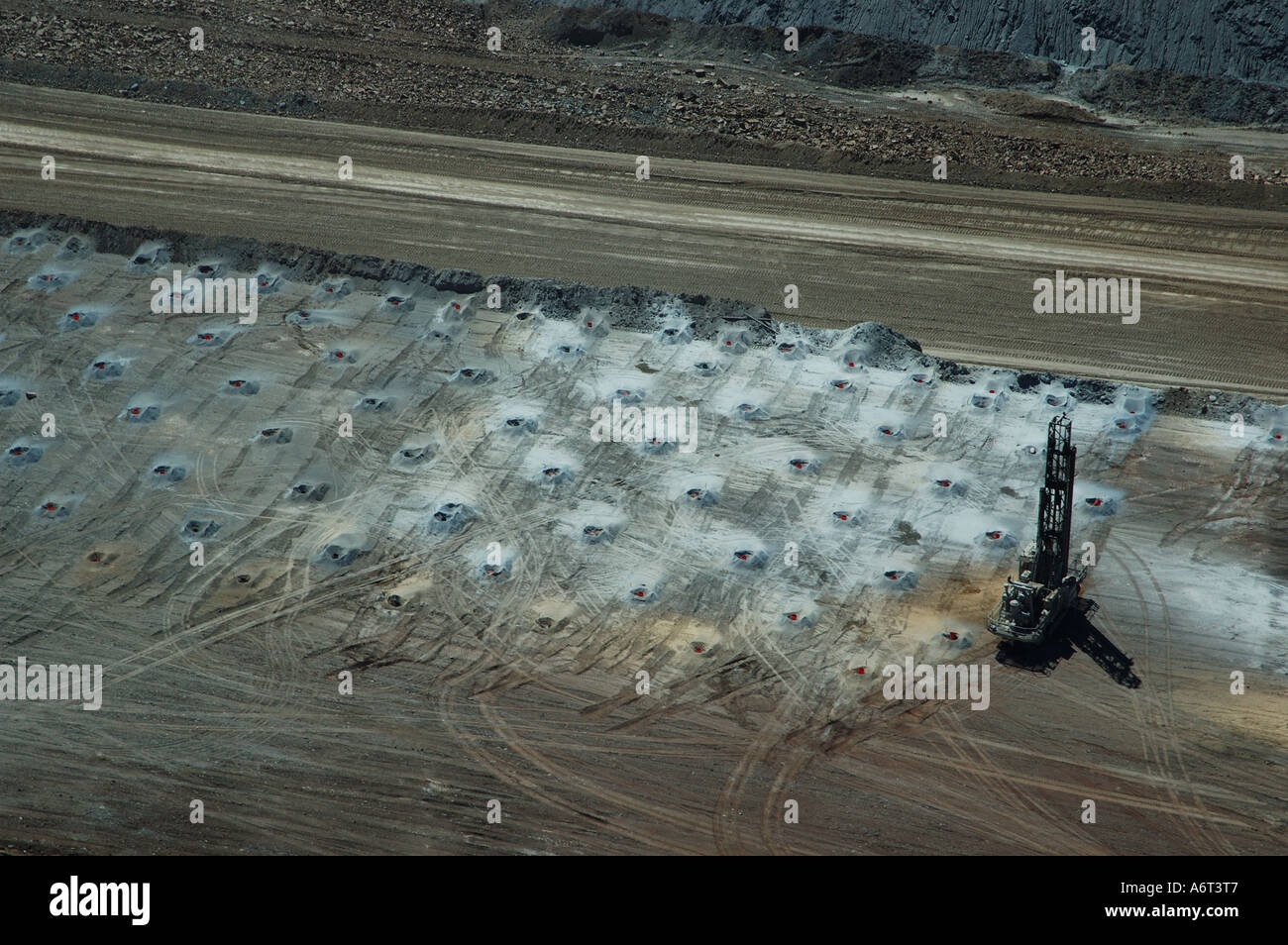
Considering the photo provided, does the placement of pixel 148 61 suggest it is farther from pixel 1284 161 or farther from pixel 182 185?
pixel 1284 161

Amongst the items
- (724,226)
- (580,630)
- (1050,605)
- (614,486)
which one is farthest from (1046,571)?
(724,226)

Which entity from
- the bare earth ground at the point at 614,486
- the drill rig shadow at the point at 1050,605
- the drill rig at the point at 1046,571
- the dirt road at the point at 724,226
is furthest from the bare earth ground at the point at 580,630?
the dirt road at the point at 724,226

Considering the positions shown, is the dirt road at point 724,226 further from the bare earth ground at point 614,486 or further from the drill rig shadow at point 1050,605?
the drill rig shadow at point 1050,605

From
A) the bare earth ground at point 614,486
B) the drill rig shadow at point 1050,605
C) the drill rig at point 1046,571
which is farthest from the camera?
the drill rig shadow at point 1050,605

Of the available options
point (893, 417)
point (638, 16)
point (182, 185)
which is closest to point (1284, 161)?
point (893, 417)

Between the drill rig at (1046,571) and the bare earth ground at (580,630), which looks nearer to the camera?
the bare earth ground at (580,630)

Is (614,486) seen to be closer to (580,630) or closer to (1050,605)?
(580,630)

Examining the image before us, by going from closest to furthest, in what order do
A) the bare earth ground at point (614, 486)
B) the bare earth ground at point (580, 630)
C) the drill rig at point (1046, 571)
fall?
the bare earth ground at point (580, 630) < the bare earth ground at point (614, 486) < the drill rig at point (1046, 571)

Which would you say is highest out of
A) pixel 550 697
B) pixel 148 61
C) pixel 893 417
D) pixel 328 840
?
pixel 148 61
